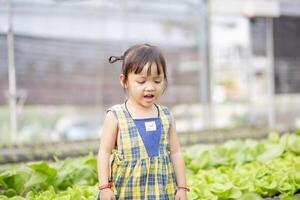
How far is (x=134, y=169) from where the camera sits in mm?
1993

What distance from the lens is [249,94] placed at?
876 centimetres

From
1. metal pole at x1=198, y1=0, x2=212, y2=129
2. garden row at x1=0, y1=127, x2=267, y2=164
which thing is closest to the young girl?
garden row at x1=0, y1=127, x2=267, y2=164

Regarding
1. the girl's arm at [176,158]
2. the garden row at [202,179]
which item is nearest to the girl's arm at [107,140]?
the girl's arm at [176,158]

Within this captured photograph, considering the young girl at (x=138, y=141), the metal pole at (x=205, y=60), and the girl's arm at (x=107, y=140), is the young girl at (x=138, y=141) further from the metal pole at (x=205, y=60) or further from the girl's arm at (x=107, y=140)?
the metal pole at (x=205, y=60)

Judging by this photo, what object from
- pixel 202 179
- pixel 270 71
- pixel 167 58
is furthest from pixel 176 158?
pixel 270 71

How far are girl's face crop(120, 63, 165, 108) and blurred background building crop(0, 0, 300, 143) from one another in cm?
495

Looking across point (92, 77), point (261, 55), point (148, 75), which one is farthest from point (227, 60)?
point (148, 75)

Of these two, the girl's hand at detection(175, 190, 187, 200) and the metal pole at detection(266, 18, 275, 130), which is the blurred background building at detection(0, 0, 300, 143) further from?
the girl's hand at detection(175, 190, 187, 200)

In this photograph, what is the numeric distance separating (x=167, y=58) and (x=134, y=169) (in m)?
6.02

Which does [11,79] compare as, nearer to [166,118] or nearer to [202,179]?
[202,179]

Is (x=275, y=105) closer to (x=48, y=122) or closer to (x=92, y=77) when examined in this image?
(x=92, y=77)

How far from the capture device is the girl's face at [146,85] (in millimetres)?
1986

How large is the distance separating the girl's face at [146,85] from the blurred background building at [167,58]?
495cm

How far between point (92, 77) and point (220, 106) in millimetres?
2069
